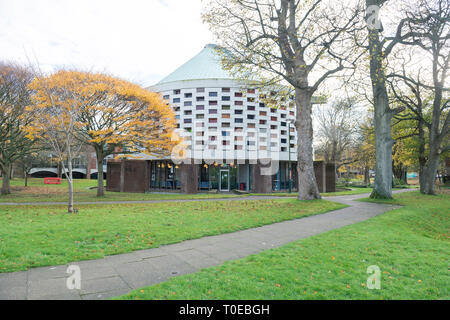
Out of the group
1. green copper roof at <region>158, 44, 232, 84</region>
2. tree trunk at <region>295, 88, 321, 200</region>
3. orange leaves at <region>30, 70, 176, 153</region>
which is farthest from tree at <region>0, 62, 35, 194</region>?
tree trunk at <region>295, 88, 321, 200</region>

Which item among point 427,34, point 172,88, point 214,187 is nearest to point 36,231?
point 427,34

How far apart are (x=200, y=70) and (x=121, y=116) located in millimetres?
21502

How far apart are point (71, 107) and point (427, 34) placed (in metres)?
22.4

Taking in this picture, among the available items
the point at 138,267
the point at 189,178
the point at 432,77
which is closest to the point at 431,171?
the point at 432,77

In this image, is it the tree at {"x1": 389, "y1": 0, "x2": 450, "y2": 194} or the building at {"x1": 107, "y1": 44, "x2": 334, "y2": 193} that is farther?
the building at {"x1": 107, "y1": 44, "x2": 334, "y2": 193}

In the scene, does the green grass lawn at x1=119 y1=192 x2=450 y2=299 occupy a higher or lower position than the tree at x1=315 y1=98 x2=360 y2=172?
Answer: lower

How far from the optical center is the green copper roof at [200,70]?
119ft

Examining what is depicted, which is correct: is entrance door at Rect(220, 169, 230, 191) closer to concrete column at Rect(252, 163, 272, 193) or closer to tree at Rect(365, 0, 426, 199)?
concrete column at Rect(252, 163, 272, 193)

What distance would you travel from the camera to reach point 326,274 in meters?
4.43

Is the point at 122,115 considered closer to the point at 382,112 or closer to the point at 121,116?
the point at 121,116

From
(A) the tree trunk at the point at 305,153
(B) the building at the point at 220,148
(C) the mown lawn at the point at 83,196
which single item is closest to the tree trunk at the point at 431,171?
(B) the building at the point at 220,148

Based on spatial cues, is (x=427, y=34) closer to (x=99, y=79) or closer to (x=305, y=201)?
(x=305, y=201)

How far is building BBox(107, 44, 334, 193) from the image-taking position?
3231 cm

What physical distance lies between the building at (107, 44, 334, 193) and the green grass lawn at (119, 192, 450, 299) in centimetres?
2548
